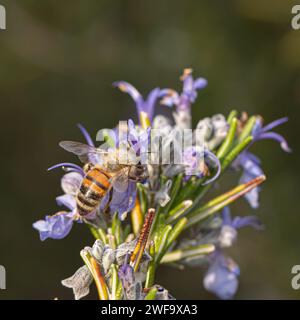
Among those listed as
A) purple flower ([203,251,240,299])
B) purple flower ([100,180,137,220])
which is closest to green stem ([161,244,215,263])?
purple flower ([203,251,240,299])

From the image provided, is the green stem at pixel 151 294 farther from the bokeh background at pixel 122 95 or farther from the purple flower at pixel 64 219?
the bokeh background at pixel 122 95

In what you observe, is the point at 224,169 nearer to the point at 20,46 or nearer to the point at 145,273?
the point at 145,273

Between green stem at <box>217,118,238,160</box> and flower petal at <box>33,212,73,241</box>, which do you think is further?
green stem at <box>217,118,238,160</box>

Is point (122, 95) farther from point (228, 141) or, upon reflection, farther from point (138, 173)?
point (138, 173)

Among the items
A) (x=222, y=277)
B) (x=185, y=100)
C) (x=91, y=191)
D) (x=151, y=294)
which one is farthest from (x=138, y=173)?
(x=222, y=277)

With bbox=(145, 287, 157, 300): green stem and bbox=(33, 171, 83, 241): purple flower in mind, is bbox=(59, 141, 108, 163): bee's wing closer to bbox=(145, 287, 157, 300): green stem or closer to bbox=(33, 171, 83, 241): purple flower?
bbox=(33, 171, 83, 241): purple flower
